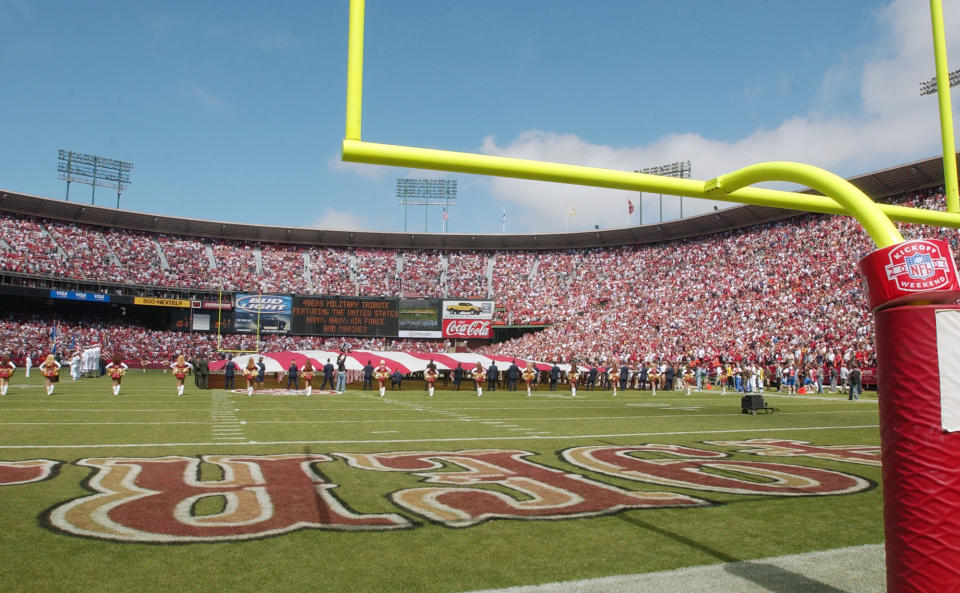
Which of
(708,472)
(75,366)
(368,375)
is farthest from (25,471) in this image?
(75,366)

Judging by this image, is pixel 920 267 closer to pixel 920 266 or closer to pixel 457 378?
pixel 920 266

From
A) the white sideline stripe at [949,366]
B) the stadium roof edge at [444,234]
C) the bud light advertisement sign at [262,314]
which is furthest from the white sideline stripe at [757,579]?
the bud light advertisement sign at [262,314]

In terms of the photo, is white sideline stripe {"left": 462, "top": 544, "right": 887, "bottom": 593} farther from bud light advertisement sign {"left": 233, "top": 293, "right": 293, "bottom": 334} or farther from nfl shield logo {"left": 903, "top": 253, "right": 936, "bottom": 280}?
bud light advertisement sign {"left": 233, "top": 293, "right": 293, "bottom": 334}

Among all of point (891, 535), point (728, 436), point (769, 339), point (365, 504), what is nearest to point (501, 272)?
point (769, 339)

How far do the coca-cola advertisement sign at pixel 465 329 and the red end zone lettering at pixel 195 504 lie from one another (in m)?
38.8

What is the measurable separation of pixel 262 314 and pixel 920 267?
4539cm

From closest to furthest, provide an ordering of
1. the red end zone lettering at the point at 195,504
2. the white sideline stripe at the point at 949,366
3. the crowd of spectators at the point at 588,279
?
the white sideline stripe at the point at 949,366, the red end zone lettering at the point at 195,504, the crowd of spectators at the point at 588,279

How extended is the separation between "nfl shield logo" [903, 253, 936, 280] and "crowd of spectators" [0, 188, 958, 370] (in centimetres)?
2918

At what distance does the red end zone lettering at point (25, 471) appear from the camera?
6.65 m

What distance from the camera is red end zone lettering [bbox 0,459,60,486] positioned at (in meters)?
6.65

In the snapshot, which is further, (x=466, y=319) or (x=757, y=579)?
(x=466, y=319)

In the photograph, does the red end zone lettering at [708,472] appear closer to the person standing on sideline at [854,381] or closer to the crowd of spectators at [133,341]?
the person standing on sideline at [854,381]

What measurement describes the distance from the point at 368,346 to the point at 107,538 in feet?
136

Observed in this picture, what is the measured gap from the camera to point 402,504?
5844mm
